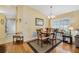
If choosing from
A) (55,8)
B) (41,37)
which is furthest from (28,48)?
(55,8)

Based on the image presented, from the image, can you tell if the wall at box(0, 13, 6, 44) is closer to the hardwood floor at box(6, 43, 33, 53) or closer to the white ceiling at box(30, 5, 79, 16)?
the hardwood floor at box(6, 43, 33, 53)

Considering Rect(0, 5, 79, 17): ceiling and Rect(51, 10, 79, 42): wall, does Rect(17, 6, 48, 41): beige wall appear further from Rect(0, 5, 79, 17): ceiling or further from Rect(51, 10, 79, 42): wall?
Rect(51, 10, 79, 42): wall

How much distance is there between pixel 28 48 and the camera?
2.43 m

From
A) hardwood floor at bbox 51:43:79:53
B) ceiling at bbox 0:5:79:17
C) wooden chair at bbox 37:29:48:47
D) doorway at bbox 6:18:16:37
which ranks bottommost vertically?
hardwood floor at bbox 51:43:79:53

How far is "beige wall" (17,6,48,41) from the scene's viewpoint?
2.43 m

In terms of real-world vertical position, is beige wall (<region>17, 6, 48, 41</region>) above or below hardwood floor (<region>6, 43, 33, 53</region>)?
above

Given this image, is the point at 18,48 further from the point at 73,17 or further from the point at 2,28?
the point at 73,17

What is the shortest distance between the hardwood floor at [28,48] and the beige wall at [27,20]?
0.18m

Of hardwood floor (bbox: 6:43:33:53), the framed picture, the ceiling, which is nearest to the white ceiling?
the ceiling

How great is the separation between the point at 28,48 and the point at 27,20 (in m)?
0.55

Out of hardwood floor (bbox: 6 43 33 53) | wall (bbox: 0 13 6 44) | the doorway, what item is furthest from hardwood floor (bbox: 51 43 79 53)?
wall (bbox: 0 13 6 44)

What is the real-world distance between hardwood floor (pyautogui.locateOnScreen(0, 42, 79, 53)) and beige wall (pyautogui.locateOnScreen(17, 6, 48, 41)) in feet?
0.58

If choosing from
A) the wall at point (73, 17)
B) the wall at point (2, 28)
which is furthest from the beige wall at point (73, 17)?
the wall at point (2, 28)
